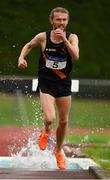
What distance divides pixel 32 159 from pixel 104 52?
60.2 ft

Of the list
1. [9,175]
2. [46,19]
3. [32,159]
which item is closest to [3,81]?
[32,159]

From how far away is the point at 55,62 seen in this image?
28.1 feet

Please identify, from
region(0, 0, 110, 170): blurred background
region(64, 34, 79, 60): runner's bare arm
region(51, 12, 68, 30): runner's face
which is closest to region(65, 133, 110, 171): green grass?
region(64, 34, 79, 60): runner's bare arm

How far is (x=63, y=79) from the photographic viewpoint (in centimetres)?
866

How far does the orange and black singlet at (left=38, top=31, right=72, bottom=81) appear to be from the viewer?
28.1 ft

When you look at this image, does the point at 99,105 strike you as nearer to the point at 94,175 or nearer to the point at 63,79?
the point at 63,79

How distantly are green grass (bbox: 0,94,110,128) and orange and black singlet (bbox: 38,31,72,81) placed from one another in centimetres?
622

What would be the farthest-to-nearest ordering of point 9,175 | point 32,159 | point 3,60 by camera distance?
point 3,60 < point 32,159 < point 9,175

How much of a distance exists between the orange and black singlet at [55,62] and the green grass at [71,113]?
6.22m

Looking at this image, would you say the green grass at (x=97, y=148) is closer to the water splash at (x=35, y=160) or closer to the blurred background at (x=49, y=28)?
the water splash at (x=35, y=160)

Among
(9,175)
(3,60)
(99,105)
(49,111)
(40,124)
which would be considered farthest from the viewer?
(3,60)

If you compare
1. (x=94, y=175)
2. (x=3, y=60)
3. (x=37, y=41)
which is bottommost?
(x=3, y=60)

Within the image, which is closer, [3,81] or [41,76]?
[41,76]

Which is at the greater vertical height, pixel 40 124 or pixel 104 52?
pixel 40 124
